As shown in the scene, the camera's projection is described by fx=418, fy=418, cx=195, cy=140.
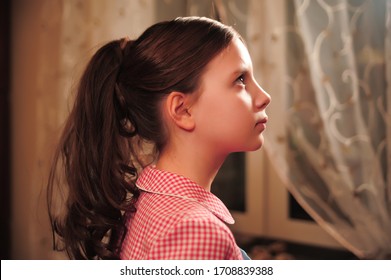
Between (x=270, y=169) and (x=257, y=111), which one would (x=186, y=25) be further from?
(x=270, y=169)

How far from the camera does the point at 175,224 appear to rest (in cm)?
62

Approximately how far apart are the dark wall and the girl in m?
1.46

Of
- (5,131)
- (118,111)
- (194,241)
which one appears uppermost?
(118,111)

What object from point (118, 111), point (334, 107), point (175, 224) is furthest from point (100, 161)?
point (334, 107)

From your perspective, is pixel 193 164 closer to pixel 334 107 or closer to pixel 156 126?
pixel 156 126

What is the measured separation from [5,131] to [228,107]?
175 cm

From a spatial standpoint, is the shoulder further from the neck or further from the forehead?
the forehead

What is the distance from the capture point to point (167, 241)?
2.00 ft

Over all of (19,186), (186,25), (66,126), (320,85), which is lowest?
(19,186)

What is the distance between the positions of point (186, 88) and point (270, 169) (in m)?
1.22

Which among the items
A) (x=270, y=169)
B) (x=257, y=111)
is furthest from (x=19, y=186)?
(x=257, y=111)

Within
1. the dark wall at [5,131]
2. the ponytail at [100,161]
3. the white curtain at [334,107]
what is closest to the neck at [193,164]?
the ponytail at [100,161]

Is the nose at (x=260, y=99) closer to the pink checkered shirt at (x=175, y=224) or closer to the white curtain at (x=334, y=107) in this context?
the pink checkered shirt at (x=175, y=224)

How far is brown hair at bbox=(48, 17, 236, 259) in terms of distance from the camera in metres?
0.76
